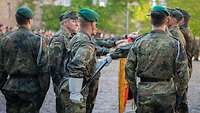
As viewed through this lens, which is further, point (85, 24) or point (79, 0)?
point (79, 0)

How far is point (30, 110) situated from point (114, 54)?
1.50 meters

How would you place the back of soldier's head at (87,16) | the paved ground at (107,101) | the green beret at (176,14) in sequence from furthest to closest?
the paved ground at (107,101) < the green beret at (176,14) < the back of soldier's head at (87,16)

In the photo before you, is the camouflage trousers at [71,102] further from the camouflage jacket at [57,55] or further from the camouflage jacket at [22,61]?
the camouflage jacket at [57,55]

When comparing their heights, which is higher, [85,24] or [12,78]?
[85,24]

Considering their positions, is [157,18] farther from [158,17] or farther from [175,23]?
[175,23]

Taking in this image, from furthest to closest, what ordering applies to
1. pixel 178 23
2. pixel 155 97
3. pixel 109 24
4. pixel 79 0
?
pixel 109 24
pixel 79 0
pixel 178 23
pixel 155 97

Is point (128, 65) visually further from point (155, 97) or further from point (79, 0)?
point (79, 0)

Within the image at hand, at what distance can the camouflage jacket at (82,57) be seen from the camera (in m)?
7.74

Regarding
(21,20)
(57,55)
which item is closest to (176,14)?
(57,55)

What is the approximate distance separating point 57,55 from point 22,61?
1019 millimetres

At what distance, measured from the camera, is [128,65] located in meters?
7.83

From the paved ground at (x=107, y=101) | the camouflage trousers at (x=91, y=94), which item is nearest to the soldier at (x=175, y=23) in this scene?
the camouflage trousers at (x=91, y=94)

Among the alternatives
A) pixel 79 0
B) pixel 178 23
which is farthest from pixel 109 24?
pixel 178 23

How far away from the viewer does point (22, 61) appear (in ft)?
28.1
